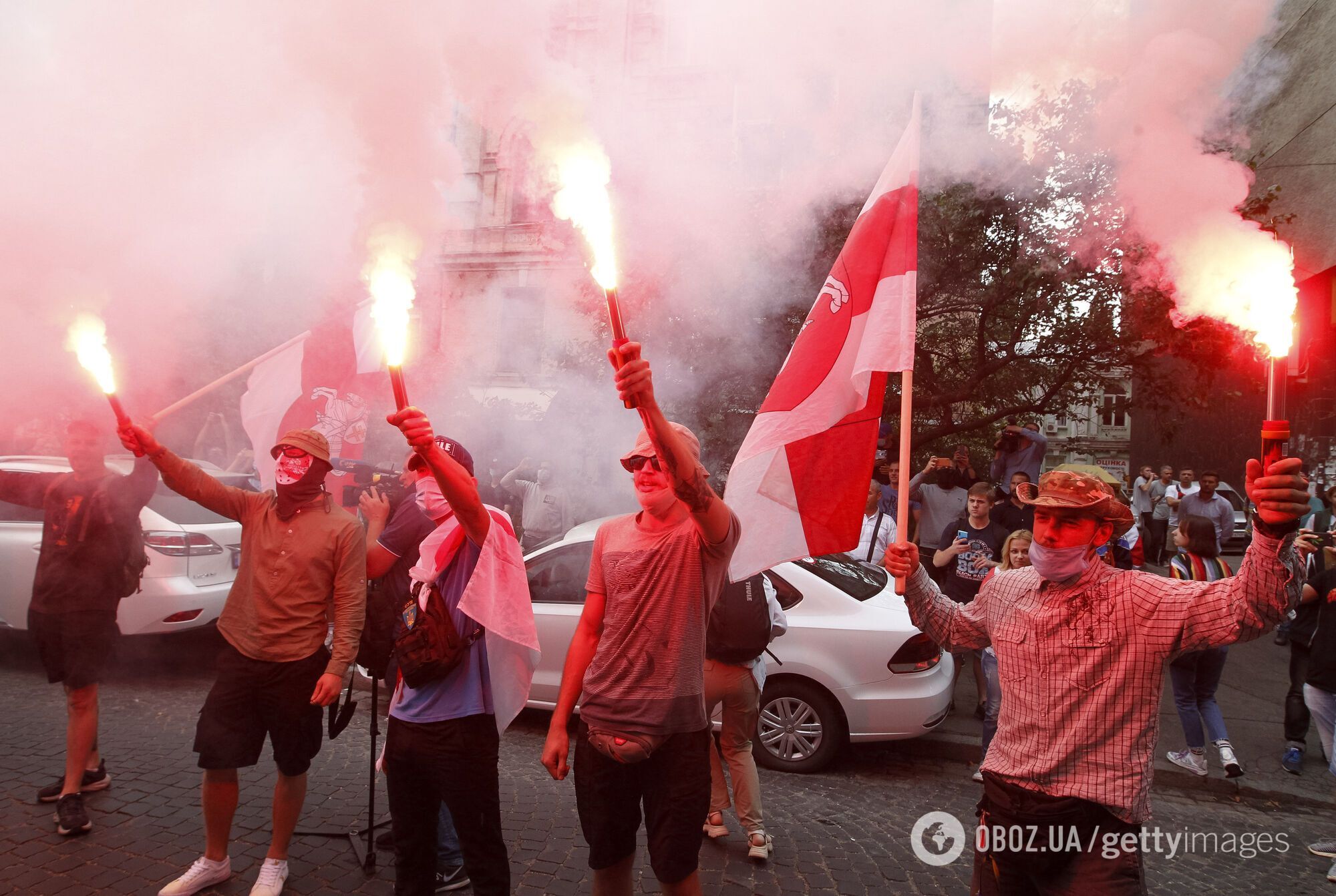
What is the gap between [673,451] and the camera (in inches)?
88.1

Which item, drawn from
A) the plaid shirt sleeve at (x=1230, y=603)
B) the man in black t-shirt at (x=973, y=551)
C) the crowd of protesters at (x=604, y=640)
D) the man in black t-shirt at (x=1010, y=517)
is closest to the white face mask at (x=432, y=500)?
the crowd of protesters at (x=604, y=640)

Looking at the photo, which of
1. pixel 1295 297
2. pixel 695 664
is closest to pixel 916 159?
pixel 1295 297

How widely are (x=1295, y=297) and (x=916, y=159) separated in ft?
4.36

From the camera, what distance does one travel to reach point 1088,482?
2.43 meters

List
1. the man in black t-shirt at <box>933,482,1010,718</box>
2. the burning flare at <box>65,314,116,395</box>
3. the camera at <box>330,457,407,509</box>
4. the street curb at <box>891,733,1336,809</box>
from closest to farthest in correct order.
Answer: the burning flare at <box>65,314,116,395</box> < the camera at <box>330,457,407,509</box> < the street curb at <box>891,733,1336,809</box> < the man in black t-shirt at <box>933,482,1010,718</box>

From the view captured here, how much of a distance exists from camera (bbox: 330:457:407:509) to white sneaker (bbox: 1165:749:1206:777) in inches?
206

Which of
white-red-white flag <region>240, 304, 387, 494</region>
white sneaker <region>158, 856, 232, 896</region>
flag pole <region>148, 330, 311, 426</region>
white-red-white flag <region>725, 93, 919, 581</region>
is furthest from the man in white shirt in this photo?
white sneaker <region>158, 856, 232, 896</region>

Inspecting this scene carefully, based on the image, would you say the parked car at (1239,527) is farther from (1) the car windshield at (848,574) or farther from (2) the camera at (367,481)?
(2) the camera at (367,481)

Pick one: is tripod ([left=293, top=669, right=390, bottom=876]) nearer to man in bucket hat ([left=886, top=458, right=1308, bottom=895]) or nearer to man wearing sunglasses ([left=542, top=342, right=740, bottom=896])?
man wearing sunglasses ([left=542, top=342, right=740, bottom=896])

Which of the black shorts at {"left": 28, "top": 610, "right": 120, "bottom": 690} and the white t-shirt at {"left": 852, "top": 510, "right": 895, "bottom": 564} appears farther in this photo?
the white t-shirt at {"left": 852, "top": 510, "right": 895, "bottom": 564}

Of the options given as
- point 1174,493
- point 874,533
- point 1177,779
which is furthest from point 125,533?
point 1174,493

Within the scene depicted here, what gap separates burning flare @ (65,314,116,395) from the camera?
2.99m

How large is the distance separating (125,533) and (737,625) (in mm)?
3096

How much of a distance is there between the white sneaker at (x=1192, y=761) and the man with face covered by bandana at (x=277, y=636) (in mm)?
5252
